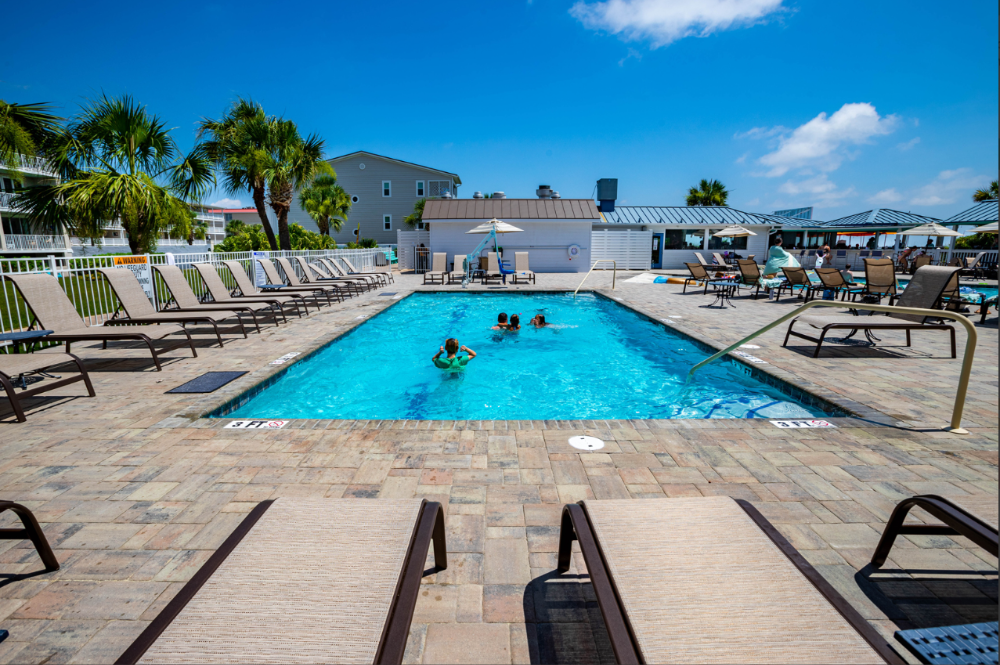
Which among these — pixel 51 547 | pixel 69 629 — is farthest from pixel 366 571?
pixel 51 547

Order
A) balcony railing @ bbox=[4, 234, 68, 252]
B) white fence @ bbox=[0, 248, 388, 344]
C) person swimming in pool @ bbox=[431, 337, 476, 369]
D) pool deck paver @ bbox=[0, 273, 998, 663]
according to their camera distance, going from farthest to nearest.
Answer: balcony railing @ bbox=[4, 234, 68, 252]
person swimming in pool @ bbox=[431, 337, 476, 369]
white fence @ bbox=[0, 248, 388, 344]
pool deck paver @ bbox=[0, 273, 998, 663]

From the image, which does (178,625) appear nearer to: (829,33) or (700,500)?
(700,500)

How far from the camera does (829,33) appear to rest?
2455 millimetres

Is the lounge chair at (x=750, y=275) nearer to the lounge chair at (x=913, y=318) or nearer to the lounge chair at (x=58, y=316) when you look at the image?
the lounge chair at (x=913, y=318)

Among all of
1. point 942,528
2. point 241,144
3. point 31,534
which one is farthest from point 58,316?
point 241,144

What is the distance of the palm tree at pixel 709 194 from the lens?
4562 centimetres

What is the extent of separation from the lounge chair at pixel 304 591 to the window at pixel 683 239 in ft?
91.6

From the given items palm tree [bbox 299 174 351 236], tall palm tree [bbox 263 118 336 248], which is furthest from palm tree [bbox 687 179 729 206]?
tall palm tree [bbox 263 118 336 248]

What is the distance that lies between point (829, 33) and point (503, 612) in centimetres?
341

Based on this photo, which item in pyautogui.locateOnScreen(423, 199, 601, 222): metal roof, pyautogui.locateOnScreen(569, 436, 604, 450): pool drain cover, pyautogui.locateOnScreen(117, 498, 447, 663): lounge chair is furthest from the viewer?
pyautogui.locateOnScreen(423, 199, 601, 222): metal roof

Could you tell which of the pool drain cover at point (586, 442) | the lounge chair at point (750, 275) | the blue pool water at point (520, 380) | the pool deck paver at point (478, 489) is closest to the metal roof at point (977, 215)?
the lounge chair at point (750, 275)

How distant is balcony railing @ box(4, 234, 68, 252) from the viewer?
90.1 ft

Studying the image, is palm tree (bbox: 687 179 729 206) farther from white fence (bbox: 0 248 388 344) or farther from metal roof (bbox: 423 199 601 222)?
white fence (bbox: 0 248 388 344)

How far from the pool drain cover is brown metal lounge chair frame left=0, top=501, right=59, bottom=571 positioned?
3.21 metres
